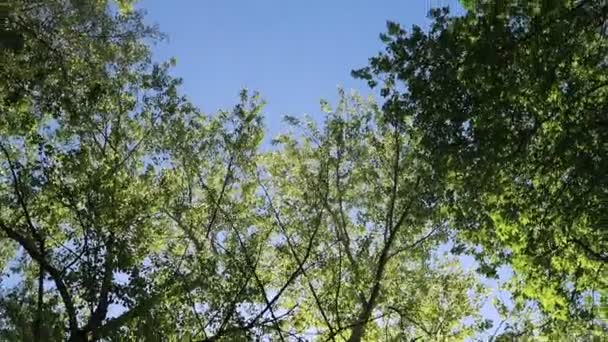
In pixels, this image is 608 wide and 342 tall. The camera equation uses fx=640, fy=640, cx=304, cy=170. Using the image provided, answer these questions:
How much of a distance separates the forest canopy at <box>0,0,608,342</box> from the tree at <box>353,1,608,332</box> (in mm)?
30

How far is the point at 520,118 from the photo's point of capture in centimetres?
937

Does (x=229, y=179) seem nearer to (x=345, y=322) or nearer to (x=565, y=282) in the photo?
(x=345, y=322)

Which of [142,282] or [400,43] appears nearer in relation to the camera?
[400,43]

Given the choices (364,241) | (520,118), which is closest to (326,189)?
(364,241)

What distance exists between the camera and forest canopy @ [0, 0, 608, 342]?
9.04 m

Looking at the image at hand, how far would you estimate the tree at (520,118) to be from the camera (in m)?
8.71

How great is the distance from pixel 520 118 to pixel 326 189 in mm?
9163

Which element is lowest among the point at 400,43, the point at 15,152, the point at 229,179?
the point at 400,43

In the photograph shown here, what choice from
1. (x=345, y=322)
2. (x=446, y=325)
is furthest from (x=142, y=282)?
(x=446, y=325)

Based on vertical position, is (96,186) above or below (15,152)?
below

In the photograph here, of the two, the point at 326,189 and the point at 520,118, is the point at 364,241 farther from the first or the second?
the point at 520,118

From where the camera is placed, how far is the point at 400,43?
31.0 ft

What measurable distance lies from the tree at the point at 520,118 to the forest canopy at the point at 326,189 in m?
0.03

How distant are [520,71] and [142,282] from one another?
313 inches
